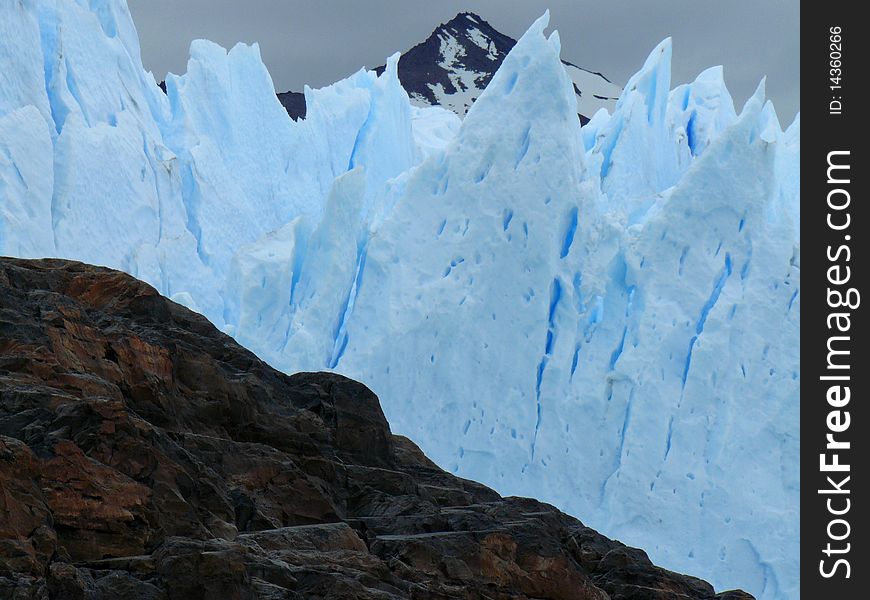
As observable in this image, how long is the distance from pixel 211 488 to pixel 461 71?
37.4 meters

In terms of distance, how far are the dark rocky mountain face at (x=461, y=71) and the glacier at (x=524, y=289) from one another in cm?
2127

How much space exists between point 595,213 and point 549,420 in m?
3.12

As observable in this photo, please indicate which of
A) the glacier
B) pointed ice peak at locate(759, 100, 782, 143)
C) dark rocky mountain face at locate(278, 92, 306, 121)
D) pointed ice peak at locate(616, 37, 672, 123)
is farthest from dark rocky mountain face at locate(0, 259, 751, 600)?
dark rocky mountain face at locate(278, 92, 306, 121)

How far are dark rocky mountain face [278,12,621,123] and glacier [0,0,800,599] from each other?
21270 millimetres

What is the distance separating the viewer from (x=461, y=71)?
42.9 meters

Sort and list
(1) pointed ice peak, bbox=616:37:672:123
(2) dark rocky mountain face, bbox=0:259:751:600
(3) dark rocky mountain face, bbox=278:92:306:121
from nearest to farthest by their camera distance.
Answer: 1. (2) dark rocky mountain face, bbox=0:259:751:600
2. (1) pointed ice peak, bbox=616:37:672:123
3. (3) dark rocky mountain face, bbox=278:92:306:121

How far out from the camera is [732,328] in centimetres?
1723

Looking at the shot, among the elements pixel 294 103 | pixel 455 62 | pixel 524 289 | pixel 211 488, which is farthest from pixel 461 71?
pixel 211 488

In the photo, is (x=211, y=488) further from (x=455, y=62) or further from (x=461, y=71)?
(x=455, y=62)

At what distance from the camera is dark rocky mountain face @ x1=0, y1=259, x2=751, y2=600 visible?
5.73 meters

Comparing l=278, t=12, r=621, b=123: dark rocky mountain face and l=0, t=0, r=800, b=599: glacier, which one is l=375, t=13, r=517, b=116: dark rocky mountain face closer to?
l=278, t=12, r=621, b=123: dark rocky mountain face

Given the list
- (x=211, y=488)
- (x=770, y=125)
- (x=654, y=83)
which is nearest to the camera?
(x=211, y=488)

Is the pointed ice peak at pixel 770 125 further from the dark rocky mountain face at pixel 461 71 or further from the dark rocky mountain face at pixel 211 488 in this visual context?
the dark rocky mountain face at pixel 461 71
